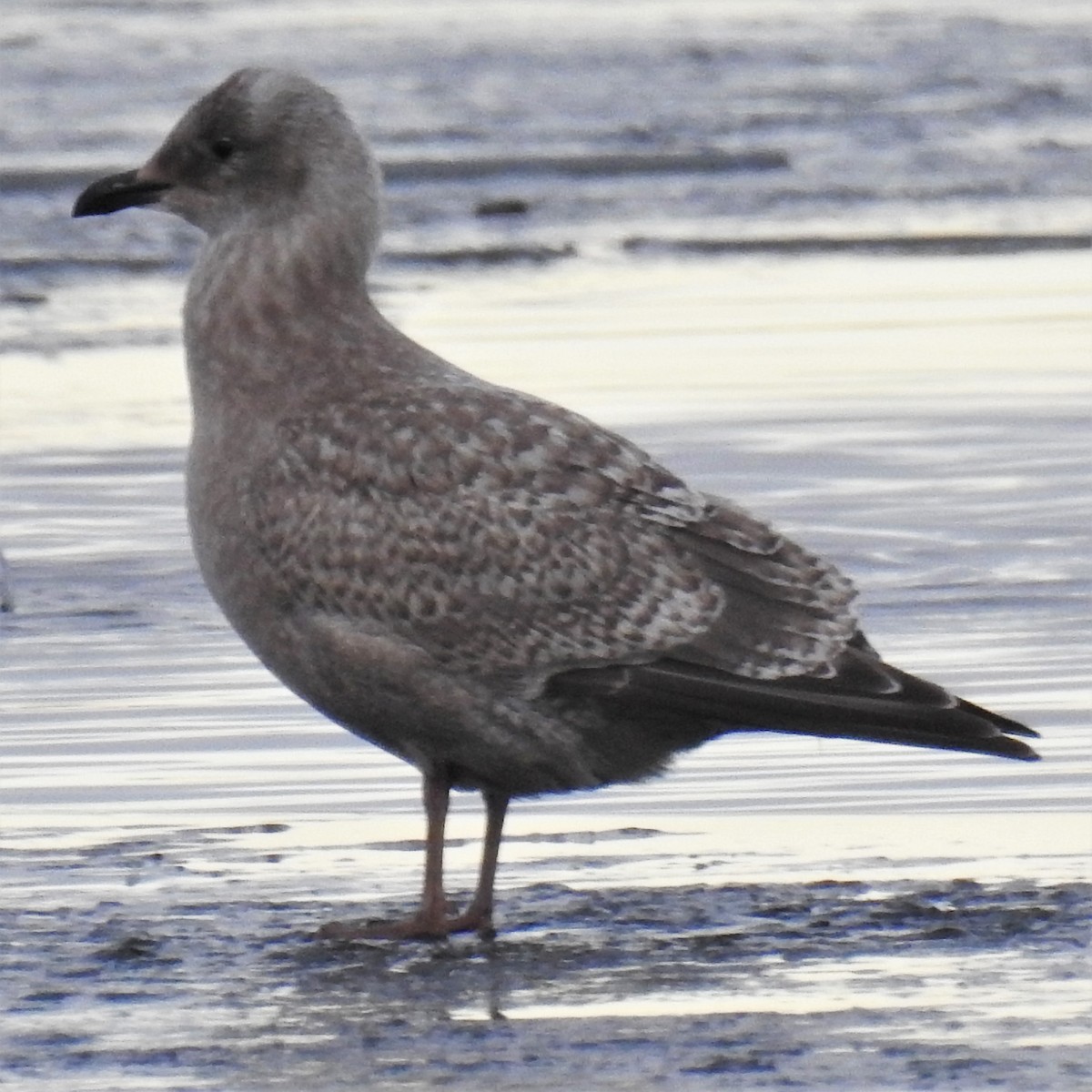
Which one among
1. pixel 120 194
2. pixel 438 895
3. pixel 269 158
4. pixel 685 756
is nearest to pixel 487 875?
pixel 438 895

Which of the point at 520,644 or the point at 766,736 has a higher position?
the point at 520,644

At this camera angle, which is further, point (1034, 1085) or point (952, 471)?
point (952, 471)

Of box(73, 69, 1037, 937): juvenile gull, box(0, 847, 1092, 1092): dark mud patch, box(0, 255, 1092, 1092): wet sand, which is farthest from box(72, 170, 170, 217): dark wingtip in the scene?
box(0, 847, 1092, 1092): dark mud patch

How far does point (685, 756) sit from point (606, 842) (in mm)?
404

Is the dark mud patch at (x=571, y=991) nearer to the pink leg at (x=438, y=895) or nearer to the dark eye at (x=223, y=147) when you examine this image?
the pink leg at (x=438, y=895)

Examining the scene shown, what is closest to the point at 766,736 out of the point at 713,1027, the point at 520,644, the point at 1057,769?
the point at 1057,769

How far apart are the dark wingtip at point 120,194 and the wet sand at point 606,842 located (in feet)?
3.65

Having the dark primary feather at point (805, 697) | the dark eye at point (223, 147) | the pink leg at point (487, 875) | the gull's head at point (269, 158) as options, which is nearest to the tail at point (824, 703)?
the dark primary feather at point (805, 697)

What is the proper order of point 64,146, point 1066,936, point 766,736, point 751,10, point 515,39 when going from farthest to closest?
point 751,10 < point 515,39 < point 64,146 < point 766,736 < point 1066,936

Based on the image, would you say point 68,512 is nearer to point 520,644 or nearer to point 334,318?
point 334,318

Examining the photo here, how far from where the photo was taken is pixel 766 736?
7562mm

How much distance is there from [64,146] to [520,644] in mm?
12338

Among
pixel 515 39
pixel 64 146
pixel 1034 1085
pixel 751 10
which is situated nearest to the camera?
pixel 1034 1085

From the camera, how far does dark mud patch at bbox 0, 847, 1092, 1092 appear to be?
5207 millimetres
